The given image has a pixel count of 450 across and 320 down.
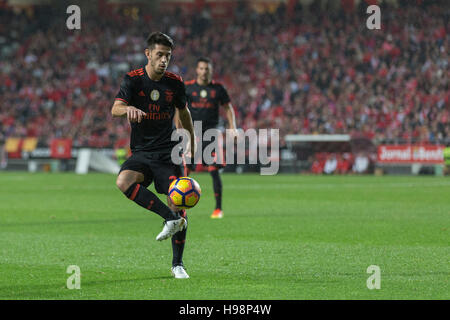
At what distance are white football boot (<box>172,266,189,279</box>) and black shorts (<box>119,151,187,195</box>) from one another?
28.0 inches

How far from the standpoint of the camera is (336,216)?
1284 cm

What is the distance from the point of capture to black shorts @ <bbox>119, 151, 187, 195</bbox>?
7059 mm

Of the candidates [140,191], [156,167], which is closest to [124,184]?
[140,191]

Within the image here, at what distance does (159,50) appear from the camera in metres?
6.91

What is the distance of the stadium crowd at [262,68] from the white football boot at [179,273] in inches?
860

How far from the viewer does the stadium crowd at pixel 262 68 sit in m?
30.2

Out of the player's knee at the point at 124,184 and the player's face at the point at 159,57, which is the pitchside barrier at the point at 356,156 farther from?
the player's knee at the point at 124,184

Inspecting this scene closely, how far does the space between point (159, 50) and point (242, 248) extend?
3004 millimetres

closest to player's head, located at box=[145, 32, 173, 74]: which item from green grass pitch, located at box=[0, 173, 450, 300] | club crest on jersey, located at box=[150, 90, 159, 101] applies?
club crest on jersey, located at box=[150, 90, 159, 101]

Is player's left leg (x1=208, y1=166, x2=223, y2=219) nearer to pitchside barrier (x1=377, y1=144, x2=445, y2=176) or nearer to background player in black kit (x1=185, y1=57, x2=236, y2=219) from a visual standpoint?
background player in black kit (x1=185, y1=57, x2=236, y2=219)

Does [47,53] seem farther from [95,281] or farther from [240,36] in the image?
[95,281]

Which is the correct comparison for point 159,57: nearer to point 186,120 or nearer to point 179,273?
point 186,120

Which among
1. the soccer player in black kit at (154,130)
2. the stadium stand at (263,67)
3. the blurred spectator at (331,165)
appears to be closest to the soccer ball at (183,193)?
the soccer player in black kit at (154,130)

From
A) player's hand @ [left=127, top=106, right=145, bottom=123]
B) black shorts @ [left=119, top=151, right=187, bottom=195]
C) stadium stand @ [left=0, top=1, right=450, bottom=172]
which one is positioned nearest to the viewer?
player's hand @ [left=127, top=106, right=145, bottom=123]
